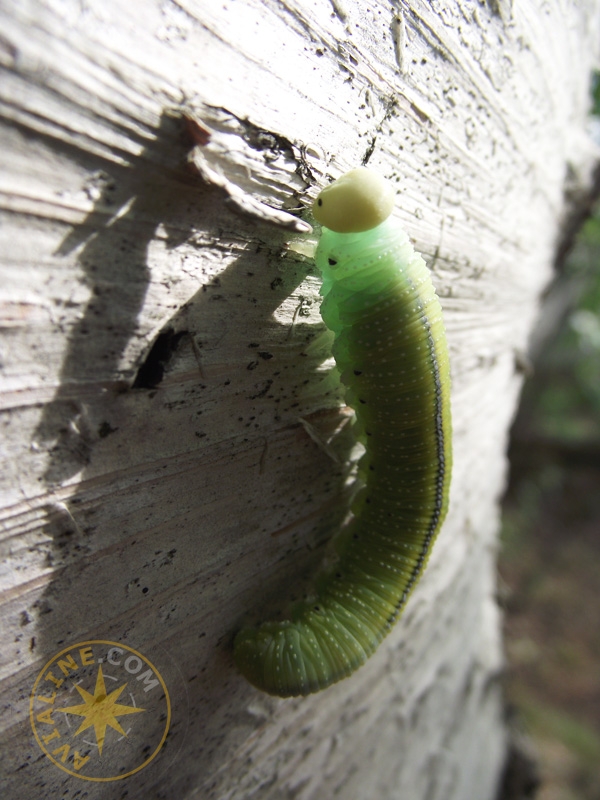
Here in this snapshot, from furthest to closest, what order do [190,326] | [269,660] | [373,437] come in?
[373,437], [269,660], [190,326]

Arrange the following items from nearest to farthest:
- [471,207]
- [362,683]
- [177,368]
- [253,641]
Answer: [177,368], [253,641], [471,207], [362,683]

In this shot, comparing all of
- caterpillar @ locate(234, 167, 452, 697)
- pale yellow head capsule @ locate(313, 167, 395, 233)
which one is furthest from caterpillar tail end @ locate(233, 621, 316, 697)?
pale yellow head capsule @ locate(313, 167, 395, 233)

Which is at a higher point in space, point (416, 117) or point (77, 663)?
point (416, 117)

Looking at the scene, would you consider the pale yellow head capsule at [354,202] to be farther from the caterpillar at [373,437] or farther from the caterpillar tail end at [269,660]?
the caterpillar tail end at [269,660]

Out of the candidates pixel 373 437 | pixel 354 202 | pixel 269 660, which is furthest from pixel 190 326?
pixel 269 660

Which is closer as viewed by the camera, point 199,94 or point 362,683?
point 199,94

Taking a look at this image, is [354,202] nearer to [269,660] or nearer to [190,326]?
[190,326]

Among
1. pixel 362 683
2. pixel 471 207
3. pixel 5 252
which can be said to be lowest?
pixel 362 683

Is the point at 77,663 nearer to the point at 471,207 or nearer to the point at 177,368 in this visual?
the point at 177,368

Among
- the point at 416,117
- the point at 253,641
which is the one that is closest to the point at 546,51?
the point at 416,117
